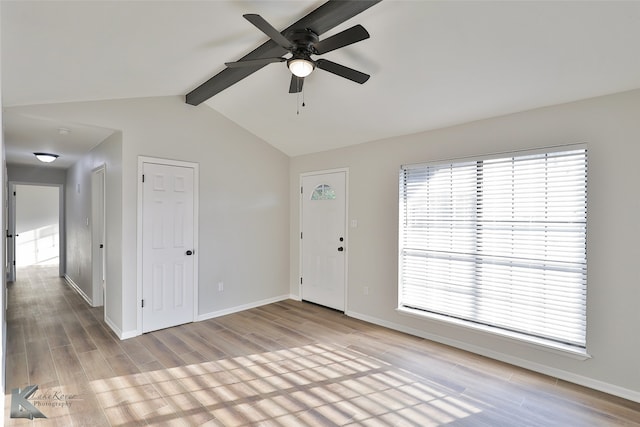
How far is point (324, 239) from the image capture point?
187 inches

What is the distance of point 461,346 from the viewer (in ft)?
10.9

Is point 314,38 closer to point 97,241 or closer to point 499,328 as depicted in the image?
point 499,328

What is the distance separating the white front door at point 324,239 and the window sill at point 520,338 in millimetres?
1305

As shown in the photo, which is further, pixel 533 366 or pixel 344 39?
pixel 533 366

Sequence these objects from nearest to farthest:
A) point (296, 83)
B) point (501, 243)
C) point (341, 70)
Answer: point (341, 70) < point (296, 83) < point (501, 243)

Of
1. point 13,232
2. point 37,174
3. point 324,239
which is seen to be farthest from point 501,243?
point 13,232

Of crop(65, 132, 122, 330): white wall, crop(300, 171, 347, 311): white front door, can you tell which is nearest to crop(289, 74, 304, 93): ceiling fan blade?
crop(300, 171, 347, 311): white front door

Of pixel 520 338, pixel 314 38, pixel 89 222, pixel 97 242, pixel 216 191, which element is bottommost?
pixel 520 338

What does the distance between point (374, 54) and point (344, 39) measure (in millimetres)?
683

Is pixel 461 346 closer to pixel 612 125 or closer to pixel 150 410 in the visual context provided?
pixel 612 125

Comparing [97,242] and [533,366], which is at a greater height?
[97,242]

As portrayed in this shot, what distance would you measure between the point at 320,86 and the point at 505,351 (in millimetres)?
3263

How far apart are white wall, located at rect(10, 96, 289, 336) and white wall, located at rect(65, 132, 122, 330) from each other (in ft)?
0.47

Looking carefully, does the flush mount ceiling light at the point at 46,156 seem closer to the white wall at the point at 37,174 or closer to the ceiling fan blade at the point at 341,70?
the white wall at the point at 37,174
